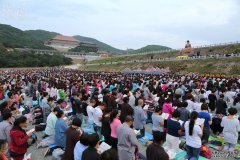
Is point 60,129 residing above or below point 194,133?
below

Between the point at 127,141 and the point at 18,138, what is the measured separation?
2261mm

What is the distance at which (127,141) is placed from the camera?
4398mm

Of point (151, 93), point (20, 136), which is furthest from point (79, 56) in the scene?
point (20, 136)

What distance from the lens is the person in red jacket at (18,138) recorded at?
15.3 ft

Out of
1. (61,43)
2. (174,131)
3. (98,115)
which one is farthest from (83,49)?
(174,131)

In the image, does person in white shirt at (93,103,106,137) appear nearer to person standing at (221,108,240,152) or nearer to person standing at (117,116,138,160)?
person standing at (117,116,138,160)

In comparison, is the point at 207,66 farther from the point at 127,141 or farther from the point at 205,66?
the point at 127,141

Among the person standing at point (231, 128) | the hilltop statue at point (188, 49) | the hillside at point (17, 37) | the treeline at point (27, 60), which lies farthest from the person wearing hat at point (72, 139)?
the hillside at point (17, 37)

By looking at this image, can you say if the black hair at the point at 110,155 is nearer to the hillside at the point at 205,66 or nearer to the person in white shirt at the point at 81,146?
the person in white shirt at the point at 81,146

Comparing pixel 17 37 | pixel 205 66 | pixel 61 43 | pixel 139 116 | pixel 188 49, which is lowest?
pixel 139 116

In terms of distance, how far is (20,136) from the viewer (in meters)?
4.68

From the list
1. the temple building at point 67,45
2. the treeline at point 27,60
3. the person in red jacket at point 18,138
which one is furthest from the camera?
the temple building at point 67,45

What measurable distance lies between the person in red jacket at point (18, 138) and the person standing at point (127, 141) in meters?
2.01

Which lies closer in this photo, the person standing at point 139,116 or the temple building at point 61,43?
the person standing at point 139,116
